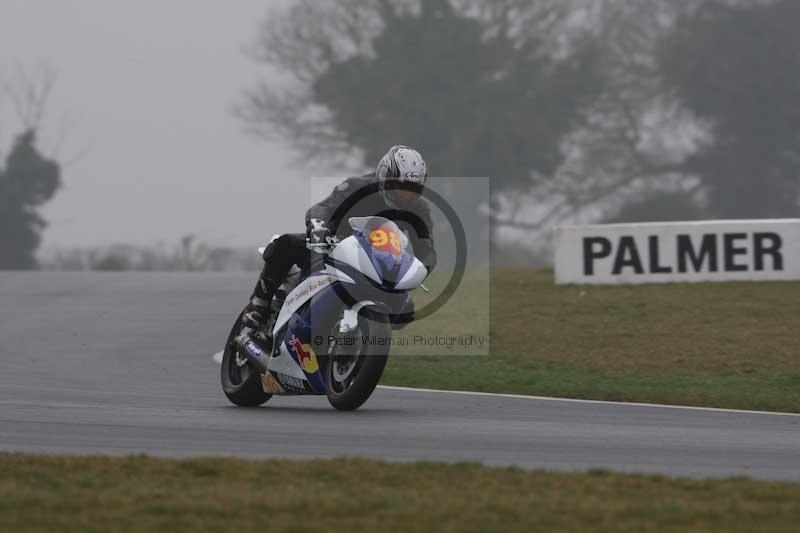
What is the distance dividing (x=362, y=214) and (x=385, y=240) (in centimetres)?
66

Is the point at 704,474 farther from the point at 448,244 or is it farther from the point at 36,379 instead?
the point at 448,244

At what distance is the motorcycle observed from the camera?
1068cm

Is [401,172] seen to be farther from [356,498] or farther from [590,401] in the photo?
[356,498]

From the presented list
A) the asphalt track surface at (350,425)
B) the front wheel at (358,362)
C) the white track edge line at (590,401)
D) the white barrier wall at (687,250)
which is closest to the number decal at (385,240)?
the front wheel at (358,362)

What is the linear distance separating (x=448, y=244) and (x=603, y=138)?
14.3 metres

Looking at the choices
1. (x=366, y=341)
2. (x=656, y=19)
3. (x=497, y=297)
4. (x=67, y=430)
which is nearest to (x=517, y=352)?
(x=497, y=297)

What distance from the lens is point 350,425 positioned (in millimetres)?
10320

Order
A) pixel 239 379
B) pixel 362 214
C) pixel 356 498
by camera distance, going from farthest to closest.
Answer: pixel 239 379, pixel 362 214, pixel 356 498

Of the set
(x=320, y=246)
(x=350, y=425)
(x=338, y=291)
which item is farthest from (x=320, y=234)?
(x=350, y=425)

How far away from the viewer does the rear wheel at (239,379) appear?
11.8 metres

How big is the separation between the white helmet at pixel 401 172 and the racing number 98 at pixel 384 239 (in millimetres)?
351

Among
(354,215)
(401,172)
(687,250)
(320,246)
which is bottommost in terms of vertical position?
(320,246)

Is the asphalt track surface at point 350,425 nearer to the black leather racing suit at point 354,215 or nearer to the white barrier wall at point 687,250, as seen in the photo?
the black leather racing suit at point 354,215

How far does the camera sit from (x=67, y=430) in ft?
32.5
